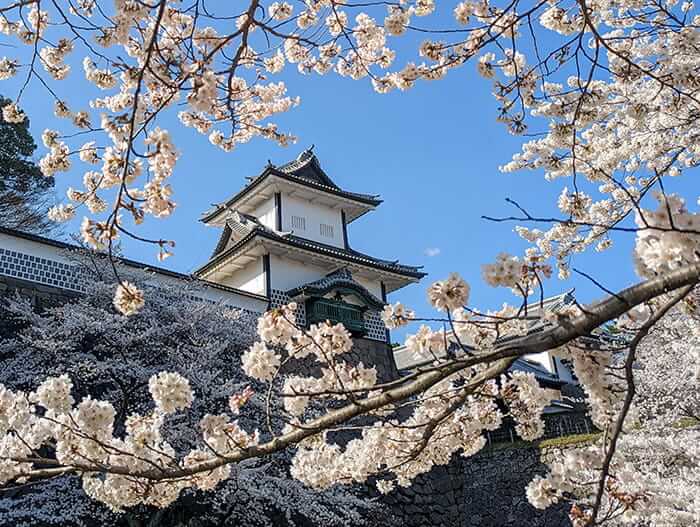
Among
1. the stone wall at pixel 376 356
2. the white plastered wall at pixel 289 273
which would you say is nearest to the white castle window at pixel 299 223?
the white plastered wall at pixel 289 273

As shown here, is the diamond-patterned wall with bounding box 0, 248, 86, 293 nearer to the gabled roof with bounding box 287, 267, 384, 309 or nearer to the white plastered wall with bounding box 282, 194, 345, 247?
the gabled roof with bounding box 287, 267, 384, 309

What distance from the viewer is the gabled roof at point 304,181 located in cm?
1114

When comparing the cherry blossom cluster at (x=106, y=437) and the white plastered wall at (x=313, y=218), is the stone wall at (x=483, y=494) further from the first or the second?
the cherry blossom cluster at (x=106, y=437)

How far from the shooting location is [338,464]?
2.63 metres

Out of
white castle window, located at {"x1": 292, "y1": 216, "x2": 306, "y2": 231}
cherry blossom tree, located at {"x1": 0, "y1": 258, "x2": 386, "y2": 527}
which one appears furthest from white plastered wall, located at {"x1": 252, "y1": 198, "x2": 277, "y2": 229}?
A: cherry blossom tree, located at {"x1": 0, "y1": 258, "x2": 386, "y2": 527}

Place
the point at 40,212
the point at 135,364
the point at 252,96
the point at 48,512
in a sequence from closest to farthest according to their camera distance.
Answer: the point at 252,96 → the point at 48,512 → the point at 135,364 → the point at 40,212

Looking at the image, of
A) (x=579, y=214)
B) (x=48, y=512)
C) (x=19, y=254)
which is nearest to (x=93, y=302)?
→ (x=19, y=254)

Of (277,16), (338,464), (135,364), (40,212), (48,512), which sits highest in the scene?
(40,212)

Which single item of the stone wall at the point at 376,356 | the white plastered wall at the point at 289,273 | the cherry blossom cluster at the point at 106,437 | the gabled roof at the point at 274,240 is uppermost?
the gabled roof at the point at 274,240

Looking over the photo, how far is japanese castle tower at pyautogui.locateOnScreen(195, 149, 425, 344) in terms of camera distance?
10039 mm

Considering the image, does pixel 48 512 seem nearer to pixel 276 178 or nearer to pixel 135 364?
pixel 135 364

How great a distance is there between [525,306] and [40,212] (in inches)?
573

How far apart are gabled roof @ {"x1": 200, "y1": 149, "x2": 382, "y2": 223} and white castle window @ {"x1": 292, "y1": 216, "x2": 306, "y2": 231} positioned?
0.67 meters

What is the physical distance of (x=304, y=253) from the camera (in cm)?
1039
